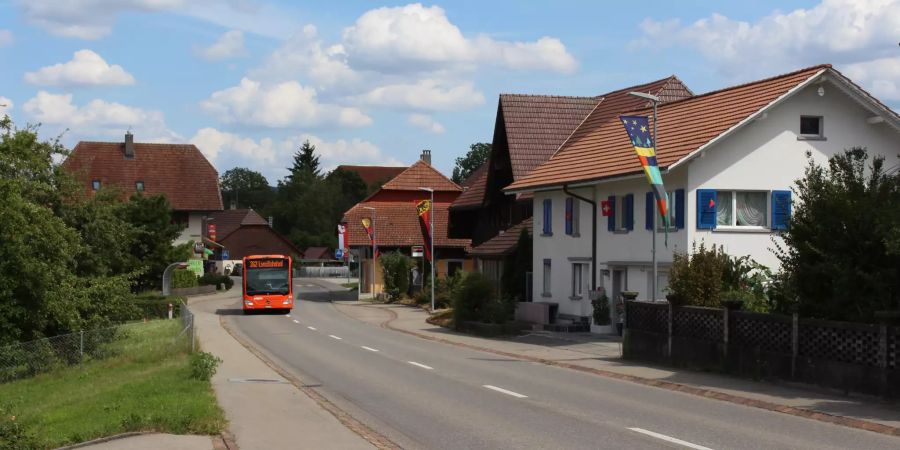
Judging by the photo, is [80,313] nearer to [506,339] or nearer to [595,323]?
[506,339]

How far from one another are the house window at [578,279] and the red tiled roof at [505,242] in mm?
7433

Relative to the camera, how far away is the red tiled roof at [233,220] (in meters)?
137

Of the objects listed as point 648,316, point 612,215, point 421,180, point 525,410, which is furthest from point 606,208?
point 421,180

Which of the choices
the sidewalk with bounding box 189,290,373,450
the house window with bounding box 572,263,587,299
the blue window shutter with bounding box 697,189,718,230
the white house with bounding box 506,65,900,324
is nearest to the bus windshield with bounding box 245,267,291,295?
the house window with bounding box 572,263,587,299

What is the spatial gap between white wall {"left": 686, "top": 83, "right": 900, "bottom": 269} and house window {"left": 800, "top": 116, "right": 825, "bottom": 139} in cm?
14

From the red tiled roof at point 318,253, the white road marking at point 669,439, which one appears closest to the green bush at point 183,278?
the white road marking at point 669,439

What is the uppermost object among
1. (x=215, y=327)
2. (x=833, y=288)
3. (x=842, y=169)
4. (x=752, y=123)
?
(x=752, y=123)

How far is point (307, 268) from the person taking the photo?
136375 mm

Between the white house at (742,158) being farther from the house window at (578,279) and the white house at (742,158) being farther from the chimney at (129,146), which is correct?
the chimney at (129,146)

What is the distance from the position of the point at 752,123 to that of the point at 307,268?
10900 cm

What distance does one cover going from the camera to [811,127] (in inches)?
1255

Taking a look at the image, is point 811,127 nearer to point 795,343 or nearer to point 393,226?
point 795,343

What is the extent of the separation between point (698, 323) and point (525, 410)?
841cm

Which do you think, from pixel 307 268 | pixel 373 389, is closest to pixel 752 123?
pixel 373 389
